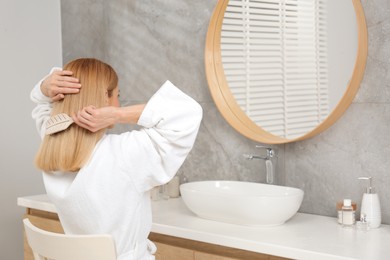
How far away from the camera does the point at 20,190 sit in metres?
3.44

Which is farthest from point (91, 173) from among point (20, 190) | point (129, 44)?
point (20, 190)

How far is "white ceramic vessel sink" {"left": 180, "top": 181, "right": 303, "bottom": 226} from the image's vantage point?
209 centimetres

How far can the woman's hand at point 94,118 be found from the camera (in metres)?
1.62

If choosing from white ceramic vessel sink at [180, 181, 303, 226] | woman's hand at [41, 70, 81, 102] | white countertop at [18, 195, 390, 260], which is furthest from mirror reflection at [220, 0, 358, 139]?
woman's hand at [41, 70, 81, 102]

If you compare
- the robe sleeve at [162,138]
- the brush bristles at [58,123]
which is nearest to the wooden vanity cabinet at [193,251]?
the robe sleeve at [162,138]

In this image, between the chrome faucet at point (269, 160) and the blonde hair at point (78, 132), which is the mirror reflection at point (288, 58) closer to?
the chrome faucet at point (269, 160)

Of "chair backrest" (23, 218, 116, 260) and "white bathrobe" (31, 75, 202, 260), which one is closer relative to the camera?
"chair backrest" (23, 218, 116, 260)

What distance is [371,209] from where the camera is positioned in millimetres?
2105

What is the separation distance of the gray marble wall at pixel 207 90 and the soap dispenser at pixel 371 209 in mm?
69

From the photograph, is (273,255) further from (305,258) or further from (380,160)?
(380,160)

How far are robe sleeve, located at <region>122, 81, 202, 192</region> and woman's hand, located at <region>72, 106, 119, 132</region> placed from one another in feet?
0.27

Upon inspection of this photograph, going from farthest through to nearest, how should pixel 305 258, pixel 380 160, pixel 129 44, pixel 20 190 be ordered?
pixel 20 190
pixel 129 44
pixel 380 160
pixel 305 258

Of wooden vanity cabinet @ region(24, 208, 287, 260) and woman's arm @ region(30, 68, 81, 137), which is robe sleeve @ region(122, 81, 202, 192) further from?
wooden vanity cabinet @ region(24, 208, 287, 260)

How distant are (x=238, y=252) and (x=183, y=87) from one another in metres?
1.10
